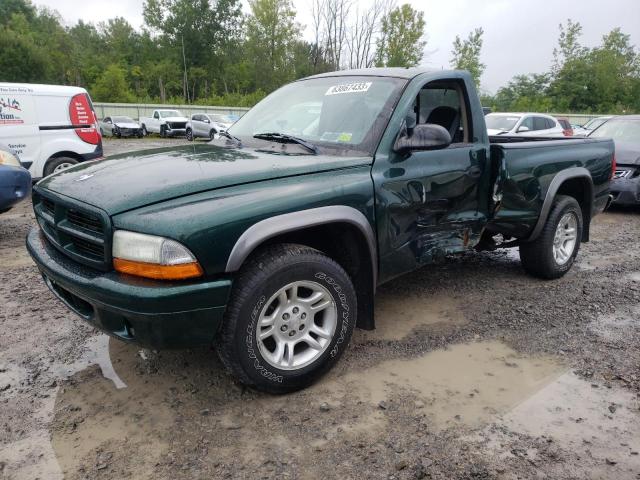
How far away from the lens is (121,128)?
26562 mm

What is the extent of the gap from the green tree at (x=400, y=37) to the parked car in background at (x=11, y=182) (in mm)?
32255

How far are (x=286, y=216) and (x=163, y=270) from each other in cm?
66

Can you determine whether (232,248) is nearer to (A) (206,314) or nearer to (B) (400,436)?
(A) (206,314)

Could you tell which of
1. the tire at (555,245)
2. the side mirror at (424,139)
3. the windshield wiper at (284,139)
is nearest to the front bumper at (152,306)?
the windshield wiper at (284,139)

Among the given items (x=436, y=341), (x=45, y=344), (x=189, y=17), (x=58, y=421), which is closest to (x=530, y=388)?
(x=436, y=341)

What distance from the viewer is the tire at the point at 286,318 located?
94.3 inches

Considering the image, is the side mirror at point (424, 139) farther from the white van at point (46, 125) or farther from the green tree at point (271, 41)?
the green tree at point (271, 41)

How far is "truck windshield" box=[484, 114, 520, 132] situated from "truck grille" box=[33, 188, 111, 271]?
12.0 m

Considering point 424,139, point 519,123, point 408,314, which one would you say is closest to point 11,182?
point 408,314

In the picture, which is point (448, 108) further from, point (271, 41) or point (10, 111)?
point (271, 41)

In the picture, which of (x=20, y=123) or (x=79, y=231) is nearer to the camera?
(x=79, y=231)

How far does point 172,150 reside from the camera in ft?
10.7

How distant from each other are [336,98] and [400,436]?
222 cm

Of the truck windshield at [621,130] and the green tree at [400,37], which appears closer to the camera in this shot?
the truck windshield at [621,130]
